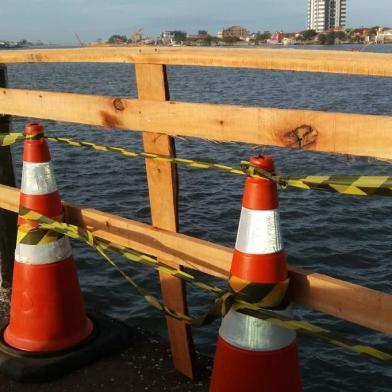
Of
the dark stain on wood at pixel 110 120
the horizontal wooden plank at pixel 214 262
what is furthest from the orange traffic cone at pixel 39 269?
the dark stain on wood at pixel 110 120

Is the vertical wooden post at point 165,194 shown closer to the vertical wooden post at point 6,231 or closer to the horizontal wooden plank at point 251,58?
the horizontal wooden plank at point 251,58

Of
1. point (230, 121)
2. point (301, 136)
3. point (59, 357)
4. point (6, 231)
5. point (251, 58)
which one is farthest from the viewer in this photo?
point (6, 231)

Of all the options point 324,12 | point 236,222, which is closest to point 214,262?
point 236,222

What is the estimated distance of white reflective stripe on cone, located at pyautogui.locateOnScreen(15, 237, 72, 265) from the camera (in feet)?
12.1

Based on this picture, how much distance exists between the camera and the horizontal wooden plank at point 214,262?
253cm

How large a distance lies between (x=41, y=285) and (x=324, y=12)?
171186 millimetres

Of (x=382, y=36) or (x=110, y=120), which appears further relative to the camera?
(x=382, y=36)

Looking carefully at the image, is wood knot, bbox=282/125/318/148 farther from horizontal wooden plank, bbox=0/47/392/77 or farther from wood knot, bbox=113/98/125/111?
wood knot, bbox=113/98/125/111

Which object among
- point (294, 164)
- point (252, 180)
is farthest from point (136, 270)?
point (294, 164)

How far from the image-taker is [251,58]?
2701 mm

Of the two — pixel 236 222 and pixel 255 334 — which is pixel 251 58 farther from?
pixel 236 222

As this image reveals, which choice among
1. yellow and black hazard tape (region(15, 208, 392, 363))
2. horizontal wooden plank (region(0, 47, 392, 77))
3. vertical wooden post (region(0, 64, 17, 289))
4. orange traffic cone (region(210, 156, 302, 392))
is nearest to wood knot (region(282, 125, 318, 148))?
orange traffic cone (region(210, 156, 302, 392))

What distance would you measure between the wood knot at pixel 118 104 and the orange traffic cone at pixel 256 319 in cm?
96

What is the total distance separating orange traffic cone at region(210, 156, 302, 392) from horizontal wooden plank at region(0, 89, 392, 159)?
0.17 metres
